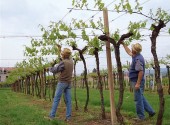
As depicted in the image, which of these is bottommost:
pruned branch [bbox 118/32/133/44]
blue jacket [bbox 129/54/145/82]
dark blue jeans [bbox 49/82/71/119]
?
dark blue jeans [bbox 49/82/71/119]

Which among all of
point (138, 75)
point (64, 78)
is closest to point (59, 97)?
point (64, 78)

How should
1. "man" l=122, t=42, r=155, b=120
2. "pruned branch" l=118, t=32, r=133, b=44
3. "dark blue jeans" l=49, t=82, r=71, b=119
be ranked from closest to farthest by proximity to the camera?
"pruned branch" l=118, t=32, r=133, b=44, "man" l=122, t=42, r=155, b=120, "dark blue jeans" l=49, t=82, r=71, b=119

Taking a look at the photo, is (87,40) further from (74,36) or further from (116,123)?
(116,123)

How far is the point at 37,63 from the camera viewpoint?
22625 mm

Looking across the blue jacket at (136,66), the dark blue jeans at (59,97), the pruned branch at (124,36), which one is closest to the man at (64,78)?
the dark blue jeans at (59,97)

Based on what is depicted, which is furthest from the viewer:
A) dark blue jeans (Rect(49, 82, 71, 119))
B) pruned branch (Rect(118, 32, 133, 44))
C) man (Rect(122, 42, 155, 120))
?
dark blue jeans (Rect(49, 82, 71, 119))

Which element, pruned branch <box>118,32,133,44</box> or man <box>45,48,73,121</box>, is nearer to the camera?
pruned branch <box>118,32,133,44</box>

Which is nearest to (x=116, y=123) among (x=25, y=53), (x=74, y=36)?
(x=74, y=36)

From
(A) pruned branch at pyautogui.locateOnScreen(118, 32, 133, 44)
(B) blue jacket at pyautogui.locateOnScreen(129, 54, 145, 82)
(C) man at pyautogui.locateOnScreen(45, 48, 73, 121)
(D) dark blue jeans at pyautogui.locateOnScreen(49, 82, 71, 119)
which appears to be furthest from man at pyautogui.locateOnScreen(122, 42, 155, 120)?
(D) dark blue jeans at pyautogui.locateOnScreen(49, 82, 71, 119)

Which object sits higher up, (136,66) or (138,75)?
(136,66)

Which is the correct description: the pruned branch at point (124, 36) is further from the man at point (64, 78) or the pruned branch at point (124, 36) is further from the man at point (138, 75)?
the man at point (64, 78)

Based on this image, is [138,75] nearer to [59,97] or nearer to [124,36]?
[124,36]

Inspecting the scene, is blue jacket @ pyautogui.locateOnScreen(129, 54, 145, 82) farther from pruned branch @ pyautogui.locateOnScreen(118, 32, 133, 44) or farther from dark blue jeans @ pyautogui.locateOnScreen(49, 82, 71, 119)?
dark blue jeans @ pyautogui.locateOnScreen(49, 82, 71, 119)

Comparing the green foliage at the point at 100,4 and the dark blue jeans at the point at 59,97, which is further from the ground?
the green foliage at the point at 100,4
